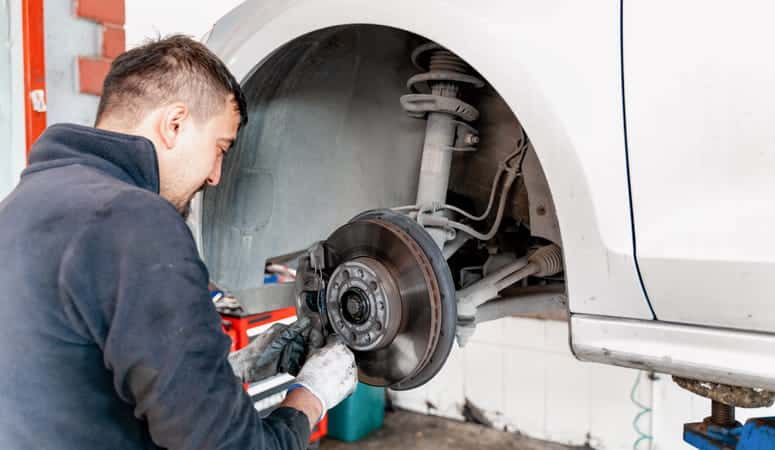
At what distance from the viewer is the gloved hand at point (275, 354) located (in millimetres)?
1188

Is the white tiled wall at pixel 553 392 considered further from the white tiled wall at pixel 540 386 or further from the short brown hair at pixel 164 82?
the short brown hair at pixel 164 82

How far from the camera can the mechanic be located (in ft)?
2.10

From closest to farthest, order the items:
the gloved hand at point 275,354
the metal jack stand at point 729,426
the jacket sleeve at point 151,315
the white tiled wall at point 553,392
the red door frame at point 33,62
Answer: the jacket sleeve at point 151,315 < the metal jack stand at point 729,426 < the gloved hand at point 275,354 < the red door frame at point 33,62 < the white tiled wall at point 553,392

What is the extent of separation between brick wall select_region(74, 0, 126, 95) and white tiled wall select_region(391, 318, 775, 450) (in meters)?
2.42

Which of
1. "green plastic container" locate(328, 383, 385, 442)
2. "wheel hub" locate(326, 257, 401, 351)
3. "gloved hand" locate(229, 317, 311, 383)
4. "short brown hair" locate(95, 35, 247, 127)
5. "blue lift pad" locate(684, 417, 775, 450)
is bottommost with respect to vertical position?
"green plastic container" locate(328, 383, 385, 442)

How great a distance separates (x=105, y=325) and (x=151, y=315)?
6cm

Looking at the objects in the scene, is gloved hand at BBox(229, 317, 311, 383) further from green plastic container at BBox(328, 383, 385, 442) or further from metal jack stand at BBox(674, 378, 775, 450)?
green plastic container at BBox(328, 383, 385, 442)

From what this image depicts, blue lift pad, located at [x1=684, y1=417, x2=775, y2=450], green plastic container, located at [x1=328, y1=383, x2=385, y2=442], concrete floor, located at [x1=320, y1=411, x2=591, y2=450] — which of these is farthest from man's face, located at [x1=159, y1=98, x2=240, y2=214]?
concrete floor, located at [x1=320, y1=411, x2=591, y2=450]

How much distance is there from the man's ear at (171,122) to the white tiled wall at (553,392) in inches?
108

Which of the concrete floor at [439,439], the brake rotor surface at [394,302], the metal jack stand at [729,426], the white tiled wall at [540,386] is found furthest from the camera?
the concrete floor at [439,439]

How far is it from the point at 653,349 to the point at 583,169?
272mm

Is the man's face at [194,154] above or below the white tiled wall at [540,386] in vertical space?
above

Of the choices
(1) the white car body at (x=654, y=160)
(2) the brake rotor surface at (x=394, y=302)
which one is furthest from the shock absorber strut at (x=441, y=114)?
(1) the white car body at (x=654, y=160)

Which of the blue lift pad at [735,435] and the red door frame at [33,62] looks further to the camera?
the red door frame at [33,62]
